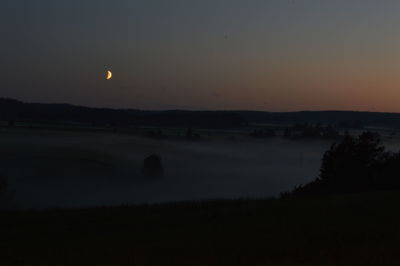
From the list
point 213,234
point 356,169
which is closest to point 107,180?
point 356,169

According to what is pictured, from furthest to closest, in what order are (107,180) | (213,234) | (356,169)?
(107,180) → (356,169) → (213,234)

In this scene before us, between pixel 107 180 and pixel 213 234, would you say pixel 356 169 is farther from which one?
pixel 107 180

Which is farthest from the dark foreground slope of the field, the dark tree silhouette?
the field

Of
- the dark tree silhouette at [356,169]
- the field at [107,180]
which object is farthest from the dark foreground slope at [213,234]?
the field at [107,180]

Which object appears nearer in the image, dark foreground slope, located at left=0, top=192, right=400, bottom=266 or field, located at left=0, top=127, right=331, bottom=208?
dark foreground slope, located at left=0, top=192, right=400, bottom=266

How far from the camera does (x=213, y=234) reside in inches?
796

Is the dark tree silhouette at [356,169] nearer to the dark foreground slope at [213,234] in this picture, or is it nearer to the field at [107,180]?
the dark foreground slope at [213,234]

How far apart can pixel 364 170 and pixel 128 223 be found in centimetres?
3464

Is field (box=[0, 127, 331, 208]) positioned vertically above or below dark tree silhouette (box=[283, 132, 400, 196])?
below

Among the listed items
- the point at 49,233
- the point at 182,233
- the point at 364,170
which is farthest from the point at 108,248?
the point at 364,170

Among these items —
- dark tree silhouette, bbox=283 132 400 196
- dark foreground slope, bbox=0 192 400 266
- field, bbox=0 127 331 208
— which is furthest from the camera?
field, bbox=0 127 331 208

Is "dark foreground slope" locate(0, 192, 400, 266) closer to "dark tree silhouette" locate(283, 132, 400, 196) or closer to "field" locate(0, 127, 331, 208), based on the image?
"dark tree silhouette" locate(283, 132, 400, 196)

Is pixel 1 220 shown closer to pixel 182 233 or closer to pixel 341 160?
pixel 182 233

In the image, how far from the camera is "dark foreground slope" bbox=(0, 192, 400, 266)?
1577cm
